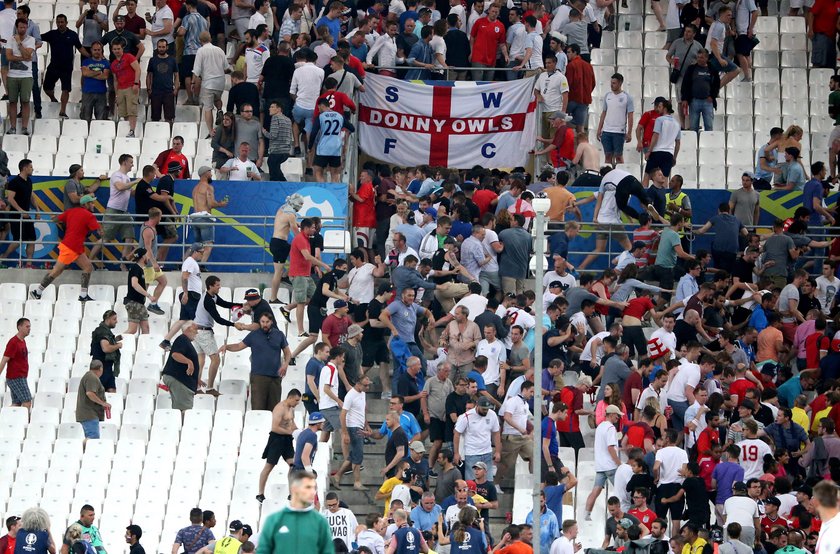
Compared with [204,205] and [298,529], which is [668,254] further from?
[298,529]

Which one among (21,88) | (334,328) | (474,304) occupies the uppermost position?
(21,88)

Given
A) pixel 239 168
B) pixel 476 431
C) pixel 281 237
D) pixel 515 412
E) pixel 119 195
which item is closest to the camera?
pixel 476 431

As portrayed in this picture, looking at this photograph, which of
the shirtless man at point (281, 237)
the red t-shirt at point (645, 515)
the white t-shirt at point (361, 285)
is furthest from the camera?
the shirtless man at point (281, 237)

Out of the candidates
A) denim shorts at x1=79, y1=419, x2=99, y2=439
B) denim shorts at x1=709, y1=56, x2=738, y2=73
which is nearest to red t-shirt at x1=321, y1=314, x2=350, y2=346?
denim shorts at x1=79, y1=419, x2=99, y2=439

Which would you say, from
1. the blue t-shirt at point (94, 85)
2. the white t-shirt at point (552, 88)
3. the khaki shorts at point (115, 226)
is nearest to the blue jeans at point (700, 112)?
the white t-shirt at point (552, 88)

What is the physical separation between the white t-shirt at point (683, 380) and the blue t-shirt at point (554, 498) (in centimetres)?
225

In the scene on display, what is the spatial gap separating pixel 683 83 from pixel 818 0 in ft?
10.0

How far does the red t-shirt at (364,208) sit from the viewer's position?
2659 centimetres

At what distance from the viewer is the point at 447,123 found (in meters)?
29.1

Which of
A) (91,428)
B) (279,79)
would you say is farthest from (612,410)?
(279,79)

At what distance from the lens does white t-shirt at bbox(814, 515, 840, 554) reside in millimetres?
11891

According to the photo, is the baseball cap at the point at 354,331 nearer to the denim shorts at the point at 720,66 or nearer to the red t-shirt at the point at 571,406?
the red t-shirt at the point at 571,406

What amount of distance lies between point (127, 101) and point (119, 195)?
2674mm

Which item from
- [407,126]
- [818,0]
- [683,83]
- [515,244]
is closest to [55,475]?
[515,244]
